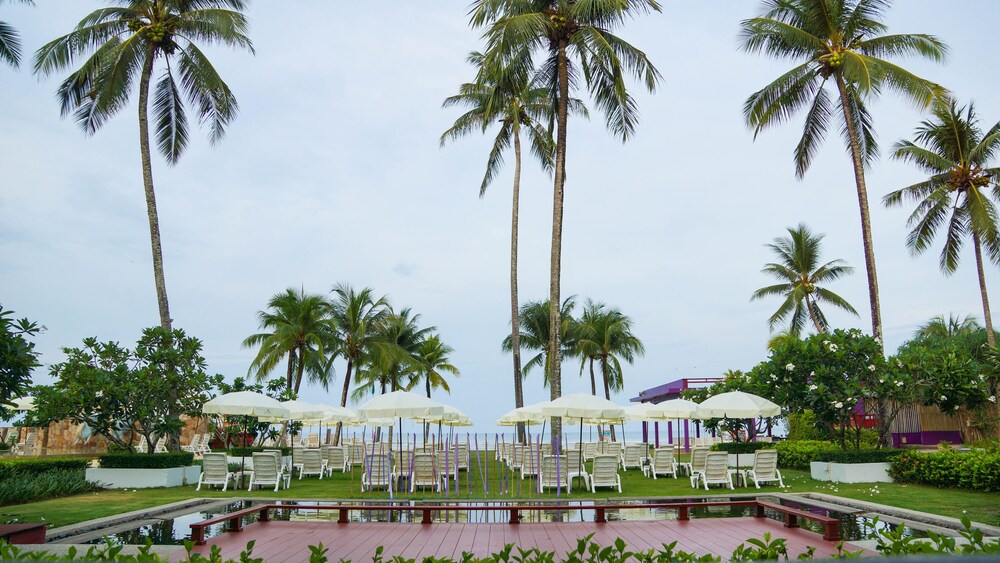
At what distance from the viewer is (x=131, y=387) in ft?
53.1

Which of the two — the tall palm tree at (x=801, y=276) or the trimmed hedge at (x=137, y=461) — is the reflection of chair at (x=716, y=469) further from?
the tall palm tree at (x=801, y=276)

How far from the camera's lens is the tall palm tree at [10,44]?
15.5 meters

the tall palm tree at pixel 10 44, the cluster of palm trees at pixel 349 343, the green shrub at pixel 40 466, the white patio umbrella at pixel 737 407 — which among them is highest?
the tall palm tree at pixel 10 44

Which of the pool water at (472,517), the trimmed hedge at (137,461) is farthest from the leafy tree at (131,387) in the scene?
the pool water at (472,517)

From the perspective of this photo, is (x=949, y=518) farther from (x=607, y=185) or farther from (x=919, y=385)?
(x=607, y=185)

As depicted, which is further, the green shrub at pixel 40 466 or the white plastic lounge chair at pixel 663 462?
the white plastic lounge chair at pixel 663 462

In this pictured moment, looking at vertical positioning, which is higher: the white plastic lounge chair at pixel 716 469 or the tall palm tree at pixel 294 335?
the tall palm tree at pixel 294 335

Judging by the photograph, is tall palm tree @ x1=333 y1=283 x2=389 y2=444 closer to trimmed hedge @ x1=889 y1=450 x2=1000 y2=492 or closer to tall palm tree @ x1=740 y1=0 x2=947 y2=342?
tall palm tree @ x1=740 y1=0 x2=947 y2=342

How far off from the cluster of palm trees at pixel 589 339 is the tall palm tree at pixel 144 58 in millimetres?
21356

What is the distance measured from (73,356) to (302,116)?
387 inches

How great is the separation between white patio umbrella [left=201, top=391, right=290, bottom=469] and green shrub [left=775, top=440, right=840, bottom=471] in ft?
47.5

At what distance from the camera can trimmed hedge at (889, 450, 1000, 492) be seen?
13.9m

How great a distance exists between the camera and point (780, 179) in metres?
22.0

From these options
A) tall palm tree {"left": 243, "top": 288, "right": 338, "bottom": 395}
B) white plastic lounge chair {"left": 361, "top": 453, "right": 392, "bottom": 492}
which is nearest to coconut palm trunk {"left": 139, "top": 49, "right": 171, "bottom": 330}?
white plastic lounge chair {"left": 361, "top": 453, "right": 392, "bottom": 492}
